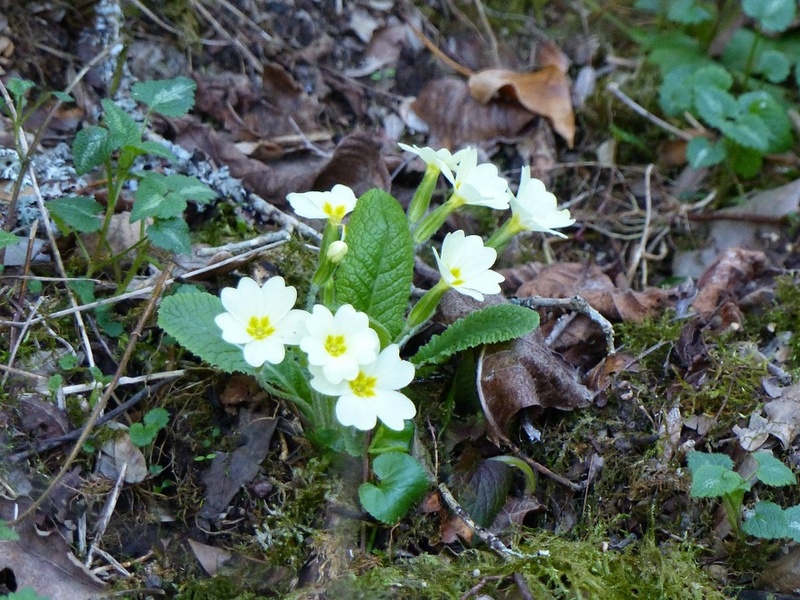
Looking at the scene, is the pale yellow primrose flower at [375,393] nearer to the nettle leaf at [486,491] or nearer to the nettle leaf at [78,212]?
the nettle leaf at [486,491]

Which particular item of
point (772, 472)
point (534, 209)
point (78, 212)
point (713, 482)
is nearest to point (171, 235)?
point (78, 212)

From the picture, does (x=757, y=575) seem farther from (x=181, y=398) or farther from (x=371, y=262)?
(x=181, y=398)

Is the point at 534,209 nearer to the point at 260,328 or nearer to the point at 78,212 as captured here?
the point at 260,328

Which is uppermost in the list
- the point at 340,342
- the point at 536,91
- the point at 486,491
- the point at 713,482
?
the point at 340,342

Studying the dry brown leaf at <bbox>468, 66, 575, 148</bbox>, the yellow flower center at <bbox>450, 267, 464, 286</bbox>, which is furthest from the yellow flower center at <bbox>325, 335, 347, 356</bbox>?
the dry brown leaf at <bbox>468, 66, 575, 148</bbox>

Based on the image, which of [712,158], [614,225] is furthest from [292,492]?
[712,158]
